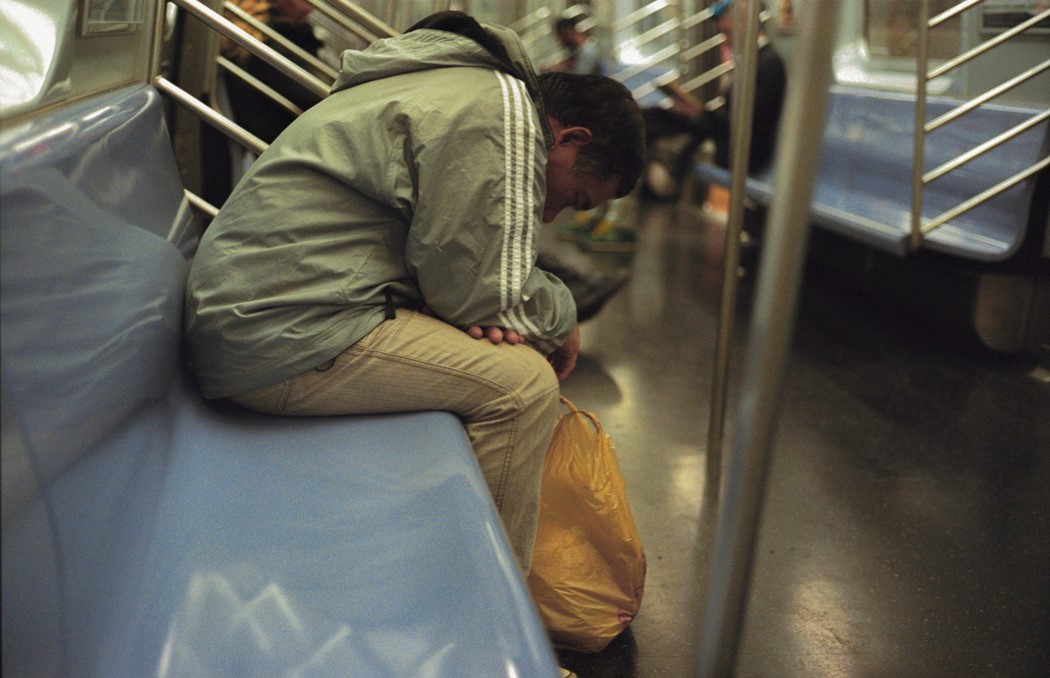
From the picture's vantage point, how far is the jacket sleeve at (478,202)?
1.62 meters

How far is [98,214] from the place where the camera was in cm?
130

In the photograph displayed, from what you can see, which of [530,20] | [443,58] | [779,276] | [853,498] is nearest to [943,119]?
[853,498]

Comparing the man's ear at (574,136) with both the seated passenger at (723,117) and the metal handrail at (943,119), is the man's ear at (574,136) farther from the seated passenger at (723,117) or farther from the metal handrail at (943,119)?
the seated passenger at (723,117)

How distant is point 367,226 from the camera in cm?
169

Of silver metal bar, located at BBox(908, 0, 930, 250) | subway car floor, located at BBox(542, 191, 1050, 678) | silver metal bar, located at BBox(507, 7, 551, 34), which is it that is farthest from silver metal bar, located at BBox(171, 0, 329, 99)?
silver metal bar, located at BBox(507, 7, 551, 34)

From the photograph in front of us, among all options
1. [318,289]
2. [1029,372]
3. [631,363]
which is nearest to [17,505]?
[318,289]

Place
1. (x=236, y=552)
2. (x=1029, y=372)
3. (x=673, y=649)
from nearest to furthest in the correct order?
(x=236, y=552) → (x=673, y=649) → (x=1029, y=372)

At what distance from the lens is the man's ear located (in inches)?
73.0

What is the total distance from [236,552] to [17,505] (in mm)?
436

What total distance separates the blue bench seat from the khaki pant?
5.67ft

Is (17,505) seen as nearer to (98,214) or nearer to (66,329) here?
(66,329)

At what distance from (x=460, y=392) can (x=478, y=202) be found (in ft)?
1.05

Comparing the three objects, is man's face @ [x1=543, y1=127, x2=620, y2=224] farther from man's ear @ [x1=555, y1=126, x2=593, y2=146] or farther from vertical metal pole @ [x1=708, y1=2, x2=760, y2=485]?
vertical metal pole @ [x1=708, y1=2, x2=760, y2=485]

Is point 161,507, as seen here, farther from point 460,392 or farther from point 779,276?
point 779,276
